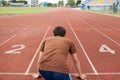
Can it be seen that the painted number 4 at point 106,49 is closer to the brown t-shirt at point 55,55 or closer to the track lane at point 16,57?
the track lane at point 16,57

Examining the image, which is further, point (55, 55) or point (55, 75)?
point (55, 55)

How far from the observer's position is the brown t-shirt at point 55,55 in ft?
17.5

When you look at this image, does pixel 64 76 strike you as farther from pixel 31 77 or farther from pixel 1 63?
pixel 1 63

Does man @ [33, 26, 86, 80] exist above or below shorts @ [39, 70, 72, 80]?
above

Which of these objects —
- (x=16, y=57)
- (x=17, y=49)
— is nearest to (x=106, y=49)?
(x=17, y=49)

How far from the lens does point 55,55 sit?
17.7 feet

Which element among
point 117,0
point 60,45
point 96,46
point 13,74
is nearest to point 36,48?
point 96,46

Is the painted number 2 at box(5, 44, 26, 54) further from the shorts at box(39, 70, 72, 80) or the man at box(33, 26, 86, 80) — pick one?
the shorts at box(39, 70, 72, 80)

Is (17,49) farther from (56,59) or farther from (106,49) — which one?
(56,59)

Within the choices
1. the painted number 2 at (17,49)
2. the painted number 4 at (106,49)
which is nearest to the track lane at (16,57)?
the painted number 2 at (17,49)

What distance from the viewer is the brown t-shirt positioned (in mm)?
5320

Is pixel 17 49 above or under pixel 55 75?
under

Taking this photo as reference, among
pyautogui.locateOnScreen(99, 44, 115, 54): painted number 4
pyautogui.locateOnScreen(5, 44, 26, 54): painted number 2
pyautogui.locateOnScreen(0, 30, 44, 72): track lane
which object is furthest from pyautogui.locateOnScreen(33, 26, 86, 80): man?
pyautogui.locateOnScreen(99, 44, 115, 54): painted number 4

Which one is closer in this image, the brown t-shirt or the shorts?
the shorts
